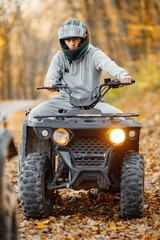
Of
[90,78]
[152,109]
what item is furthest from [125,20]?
[90,78]

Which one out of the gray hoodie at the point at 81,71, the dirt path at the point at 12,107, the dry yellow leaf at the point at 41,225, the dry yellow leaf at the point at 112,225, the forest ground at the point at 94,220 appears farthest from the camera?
the dirt path at the point at 12,107

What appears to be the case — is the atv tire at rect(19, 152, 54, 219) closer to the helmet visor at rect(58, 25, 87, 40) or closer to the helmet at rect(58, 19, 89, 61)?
the helmet at rect(58, 19, 89, 61)

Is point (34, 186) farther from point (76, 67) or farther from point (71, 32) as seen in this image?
point (71, 32)

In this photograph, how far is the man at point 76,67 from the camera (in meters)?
6.78

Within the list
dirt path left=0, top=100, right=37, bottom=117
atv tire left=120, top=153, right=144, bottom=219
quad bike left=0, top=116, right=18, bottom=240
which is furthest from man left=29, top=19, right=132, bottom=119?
dirt path left=0, top=100, right=37, bottom=117

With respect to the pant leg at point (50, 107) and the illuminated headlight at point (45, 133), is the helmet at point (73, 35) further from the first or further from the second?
the illuminated headlight at point (45, 133)

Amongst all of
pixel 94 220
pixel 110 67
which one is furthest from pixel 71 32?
pixel 94 220

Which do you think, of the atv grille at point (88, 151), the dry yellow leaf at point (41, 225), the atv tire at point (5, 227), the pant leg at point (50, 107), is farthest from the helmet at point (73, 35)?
the atv tire at point (5, 227)

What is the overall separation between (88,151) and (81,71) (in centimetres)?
112

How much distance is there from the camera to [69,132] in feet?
20.4

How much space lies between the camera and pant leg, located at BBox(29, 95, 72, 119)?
6618mm

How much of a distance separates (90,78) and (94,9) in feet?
83.4

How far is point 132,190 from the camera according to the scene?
6164 millimetres

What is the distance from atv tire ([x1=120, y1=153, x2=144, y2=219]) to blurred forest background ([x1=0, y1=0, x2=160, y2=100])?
12.4 m
